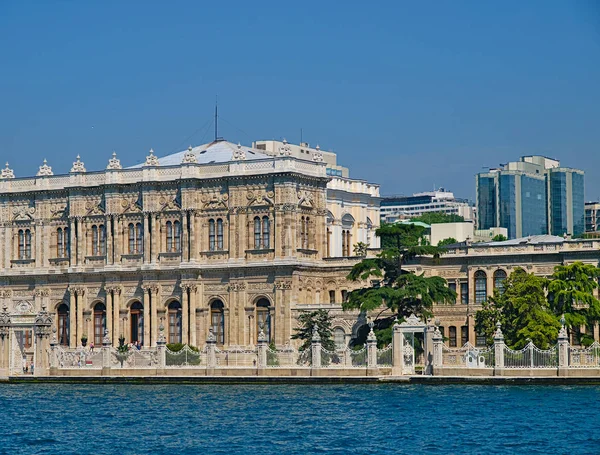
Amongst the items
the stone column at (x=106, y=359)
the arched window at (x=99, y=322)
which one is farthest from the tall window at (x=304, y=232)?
the stone column at (x=106, y=359)

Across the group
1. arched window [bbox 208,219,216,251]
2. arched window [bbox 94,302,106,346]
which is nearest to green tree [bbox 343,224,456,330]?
arched window [bbox 208,219,216,251]

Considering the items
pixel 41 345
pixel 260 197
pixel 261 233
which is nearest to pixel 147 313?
pixel 261 233

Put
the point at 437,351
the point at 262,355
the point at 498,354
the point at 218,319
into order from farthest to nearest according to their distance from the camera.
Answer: the point at 218,319 < the point at 262,355 < the point at 437,351 < the point at 498,354

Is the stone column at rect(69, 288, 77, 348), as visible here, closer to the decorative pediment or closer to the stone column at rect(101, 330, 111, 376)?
the decorative pediment

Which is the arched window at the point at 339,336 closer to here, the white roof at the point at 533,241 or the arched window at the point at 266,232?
the arched window at the point at 266,232

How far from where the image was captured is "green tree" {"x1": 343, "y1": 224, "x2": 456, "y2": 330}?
6994cm

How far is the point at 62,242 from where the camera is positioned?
278 feet

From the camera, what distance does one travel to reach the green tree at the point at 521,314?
64625 mm

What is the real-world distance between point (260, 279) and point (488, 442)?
34536 mm

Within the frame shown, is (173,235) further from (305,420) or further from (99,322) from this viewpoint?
(305,420)

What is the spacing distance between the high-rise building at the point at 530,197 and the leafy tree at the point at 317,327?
83.7 m

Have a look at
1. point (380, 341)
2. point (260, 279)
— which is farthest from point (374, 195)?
point (380, 341)

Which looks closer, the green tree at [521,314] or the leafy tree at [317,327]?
the green tree at [521,314]

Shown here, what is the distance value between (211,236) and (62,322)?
1051 centimetres
